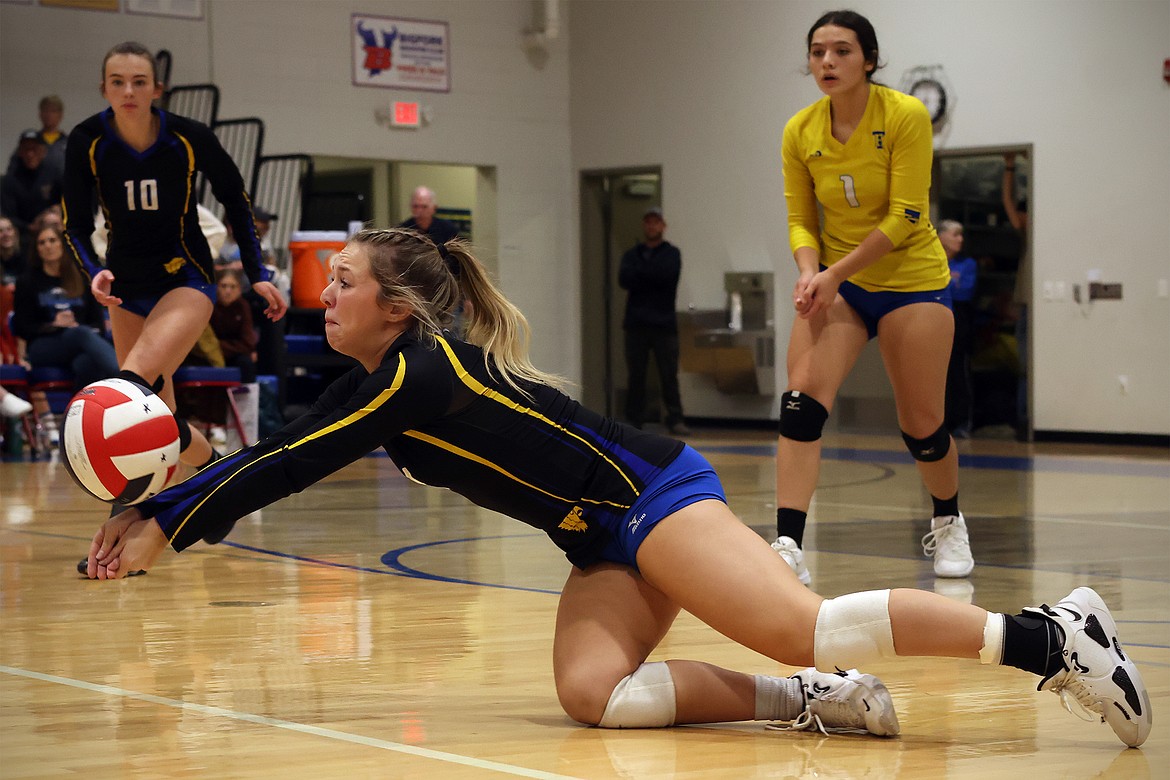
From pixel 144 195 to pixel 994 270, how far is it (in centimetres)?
1014

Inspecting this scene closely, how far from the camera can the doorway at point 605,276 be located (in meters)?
17.8

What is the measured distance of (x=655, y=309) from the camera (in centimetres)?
1508

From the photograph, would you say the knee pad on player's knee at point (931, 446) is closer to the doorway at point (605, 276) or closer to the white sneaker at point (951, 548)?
the white sneaker at point (951, 548)

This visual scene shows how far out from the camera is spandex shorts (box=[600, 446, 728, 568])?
9.67ft

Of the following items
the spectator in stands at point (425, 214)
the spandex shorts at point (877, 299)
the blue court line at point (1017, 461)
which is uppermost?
the spectator in stands at point (425, 214)

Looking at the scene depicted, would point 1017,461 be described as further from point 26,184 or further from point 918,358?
point 26,184

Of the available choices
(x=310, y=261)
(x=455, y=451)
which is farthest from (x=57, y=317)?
(x=455, y=451)

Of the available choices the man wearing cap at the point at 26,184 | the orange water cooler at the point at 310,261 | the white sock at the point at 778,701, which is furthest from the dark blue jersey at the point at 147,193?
the orange water cooler at the point at 310,261

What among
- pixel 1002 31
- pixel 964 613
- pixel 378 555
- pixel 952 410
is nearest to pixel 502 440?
pixel 964 613

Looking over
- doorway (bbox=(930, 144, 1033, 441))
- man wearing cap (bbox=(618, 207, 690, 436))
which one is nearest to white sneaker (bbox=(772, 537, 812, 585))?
doorway (bbox=(930, 144, 1033, 441))

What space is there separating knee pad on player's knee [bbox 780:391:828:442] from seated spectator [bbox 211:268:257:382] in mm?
6681

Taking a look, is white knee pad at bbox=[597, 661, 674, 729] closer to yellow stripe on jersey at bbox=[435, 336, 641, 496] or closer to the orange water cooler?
yellow stripe on jersey at bbox=[435, 336, 641, 496]

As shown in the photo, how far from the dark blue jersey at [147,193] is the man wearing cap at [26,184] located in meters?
7.52

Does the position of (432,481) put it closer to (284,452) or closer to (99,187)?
(284,452)
